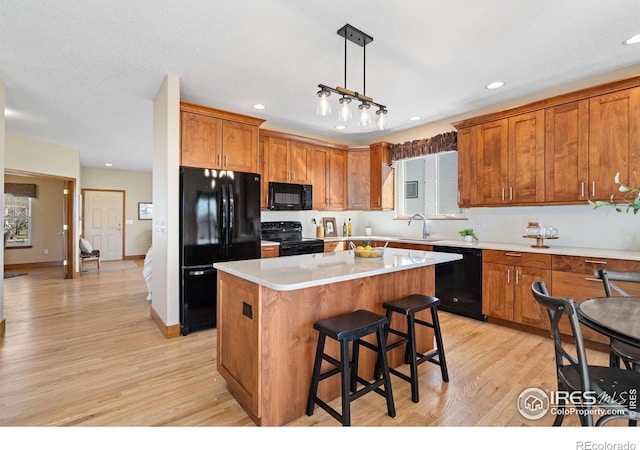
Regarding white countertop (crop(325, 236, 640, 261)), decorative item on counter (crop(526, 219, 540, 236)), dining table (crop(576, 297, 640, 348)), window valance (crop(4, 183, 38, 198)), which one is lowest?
dining table (crop(576, 297, 640, 348))

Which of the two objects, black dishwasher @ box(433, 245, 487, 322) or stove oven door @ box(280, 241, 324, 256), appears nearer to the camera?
black dishwasher @ box(433, 245, 487, 322)

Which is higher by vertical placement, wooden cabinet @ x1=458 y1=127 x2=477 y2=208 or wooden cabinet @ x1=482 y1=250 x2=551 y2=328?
wooden cabinet @ x1=458 y1=127 x2=477 y2=208

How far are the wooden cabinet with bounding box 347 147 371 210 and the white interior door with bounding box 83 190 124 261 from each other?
22.6 feet

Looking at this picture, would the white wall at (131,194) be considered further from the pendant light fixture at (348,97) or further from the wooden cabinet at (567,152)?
the wooden cabinet at (567,152)

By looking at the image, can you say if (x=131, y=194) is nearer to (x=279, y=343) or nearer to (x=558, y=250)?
(x=279, y=343)

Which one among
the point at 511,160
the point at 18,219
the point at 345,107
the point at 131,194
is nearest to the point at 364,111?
the point at 345,107

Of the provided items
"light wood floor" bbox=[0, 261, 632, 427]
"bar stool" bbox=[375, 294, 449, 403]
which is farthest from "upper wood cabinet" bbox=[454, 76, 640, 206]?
"bar stool" bbox=[375, 294, 449, 403]

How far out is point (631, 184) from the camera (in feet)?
9.50

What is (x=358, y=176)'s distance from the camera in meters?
5.43

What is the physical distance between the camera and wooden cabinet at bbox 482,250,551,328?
3.26 metres

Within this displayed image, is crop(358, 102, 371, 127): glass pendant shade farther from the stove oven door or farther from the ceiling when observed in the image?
the stove oven door

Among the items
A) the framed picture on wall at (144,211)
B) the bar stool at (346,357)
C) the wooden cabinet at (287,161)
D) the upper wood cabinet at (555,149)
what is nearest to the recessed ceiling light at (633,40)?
the upper wood cabinet at (555,149)

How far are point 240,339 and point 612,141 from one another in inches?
147
